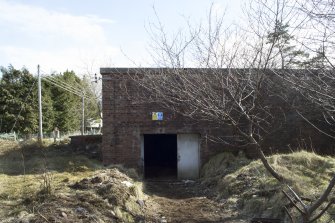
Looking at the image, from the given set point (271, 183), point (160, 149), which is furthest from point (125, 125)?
point (160, 149)

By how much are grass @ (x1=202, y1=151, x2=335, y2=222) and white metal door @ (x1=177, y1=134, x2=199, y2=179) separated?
213 cm

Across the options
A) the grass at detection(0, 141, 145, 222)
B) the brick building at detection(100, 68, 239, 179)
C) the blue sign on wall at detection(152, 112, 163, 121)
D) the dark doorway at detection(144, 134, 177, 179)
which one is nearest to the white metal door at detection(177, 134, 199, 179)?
the brick building at detection(100, 68, 239, 179)

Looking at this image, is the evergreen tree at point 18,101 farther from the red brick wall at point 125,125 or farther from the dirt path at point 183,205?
the dirt path at point 183,205

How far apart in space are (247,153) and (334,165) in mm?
5129

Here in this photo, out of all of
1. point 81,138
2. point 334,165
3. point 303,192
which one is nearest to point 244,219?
point 303,192

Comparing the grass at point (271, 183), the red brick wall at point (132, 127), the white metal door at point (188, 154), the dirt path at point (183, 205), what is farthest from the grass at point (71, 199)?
the white metal door at point (188, 154)

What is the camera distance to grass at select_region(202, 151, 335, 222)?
9.34 meters

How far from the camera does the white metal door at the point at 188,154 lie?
1650 cm

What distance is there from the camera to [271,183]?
10.6 metres

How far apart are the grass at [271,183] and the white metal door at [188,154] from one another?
213 centimetres

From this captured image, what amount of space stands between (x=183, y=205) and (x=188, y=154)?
5442 mm

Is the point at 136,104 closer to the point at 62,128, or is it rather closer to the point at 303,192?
the point at 303,192

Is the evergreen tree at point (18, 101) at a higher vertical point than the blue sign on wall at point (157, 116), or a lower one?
higher

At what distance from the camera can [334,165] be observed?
37.1 ft
